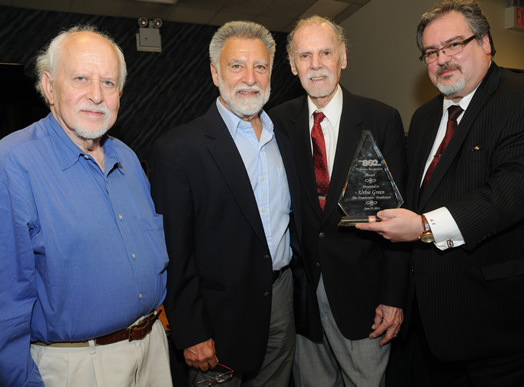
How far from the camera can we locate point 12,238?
4.03ft

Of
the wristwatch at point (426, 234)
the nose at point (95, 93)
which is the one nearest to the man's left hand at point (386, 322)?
the wristwatch at point (426, 234)

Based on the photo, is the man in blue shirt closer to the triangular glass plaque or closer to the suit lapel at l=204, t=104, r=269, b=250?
the suit lapel at l=204, t=104, r=269, b=250

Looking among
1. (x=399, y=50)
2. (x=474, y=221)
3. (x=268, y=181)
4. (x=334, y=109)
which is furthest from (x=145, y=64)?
(x=474, y=221)

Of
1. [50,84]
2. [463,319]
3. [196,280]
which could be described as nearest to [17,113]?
[50,84]

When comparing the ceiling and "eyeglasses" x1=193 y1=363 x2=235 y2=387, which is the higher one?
the ceiling

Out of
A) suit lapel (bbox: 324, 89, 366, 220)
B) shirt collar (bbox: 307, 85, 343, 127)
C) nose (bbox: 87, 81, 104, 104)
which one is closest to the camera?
nose (bbox: 87, 81, 104, 104)

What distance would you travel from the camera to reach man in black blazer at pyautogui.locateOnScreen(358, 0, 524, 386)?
1611mm

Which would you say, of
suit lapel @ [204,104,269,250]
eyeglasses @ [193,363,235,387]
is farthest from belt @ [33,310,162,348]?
suit lapel @ [204,104,269,250]

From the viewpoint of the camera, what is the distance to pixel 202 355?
5.57ft

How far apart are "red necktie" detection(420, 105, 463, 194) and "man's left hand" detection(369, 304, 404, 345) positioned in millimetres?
604

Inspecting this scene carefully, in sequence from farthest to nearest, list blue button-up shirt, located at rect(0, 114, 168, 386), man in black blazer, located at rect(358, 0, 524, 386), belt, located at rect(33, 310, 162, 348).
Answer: man in black blazer, located at rect(358, 0, 524, 386)
belt, located at rect(33, 310, 162, 348)
blue button-up shirt, located at rect(0, 114, 168, 386)

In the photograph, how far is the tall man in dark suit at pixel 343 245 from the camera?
1858mm

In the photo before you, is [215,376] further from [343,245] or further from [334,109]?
[334,109]

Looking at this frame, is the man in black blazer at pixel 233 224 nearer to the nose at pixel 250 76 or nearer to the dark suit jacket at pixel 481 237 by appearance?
the nose at pixel 250 76
